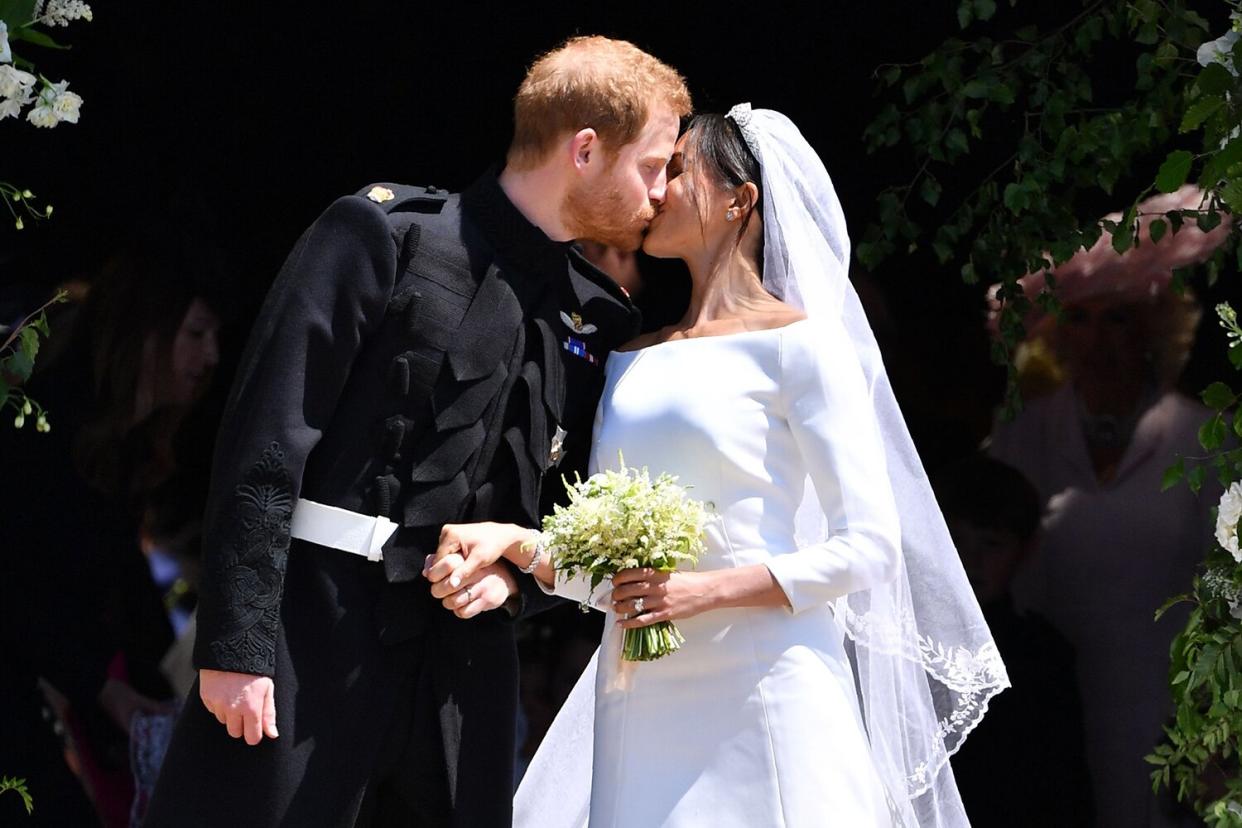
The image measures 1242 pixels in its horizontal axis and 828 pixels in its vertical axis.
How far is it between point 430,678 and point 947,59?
2384 mm

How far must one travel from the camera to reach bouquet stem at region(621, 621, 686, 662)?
9.03 ft

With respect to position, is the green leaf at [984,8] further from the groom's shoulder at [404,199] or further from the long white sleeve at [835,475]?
the groom's shoulder at [404,199]

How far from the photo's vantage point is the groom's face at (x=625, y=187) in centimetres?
297

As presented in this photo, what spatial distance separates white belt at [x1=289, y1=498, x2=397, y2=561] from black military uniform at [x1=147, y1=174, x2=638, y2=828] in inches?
0.9

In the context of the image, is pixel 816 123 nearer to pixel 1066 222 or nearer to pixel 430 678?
pixel 1066 222

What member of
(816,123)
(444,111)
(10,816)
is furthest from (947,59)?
(10,816)

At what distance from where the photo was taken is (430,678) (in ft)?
9.12

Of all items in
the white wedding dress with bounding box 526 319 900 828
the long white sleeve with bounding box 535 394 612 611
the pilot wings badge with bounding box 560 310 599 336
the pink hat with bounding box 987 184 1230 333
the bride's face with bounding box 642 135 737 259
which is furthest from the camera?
the pink hat with bounding box 987 184 1230 333

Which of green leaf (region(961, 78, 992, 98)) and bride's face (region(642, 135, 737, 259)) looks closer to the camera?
bride's face (region(642, 135, 737, 259))

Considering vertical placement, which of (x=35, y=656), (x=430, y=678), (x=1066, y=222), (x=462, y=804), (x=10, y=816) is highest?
(x=1066, y=222)

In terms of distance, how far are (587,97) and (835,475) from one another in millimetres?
825

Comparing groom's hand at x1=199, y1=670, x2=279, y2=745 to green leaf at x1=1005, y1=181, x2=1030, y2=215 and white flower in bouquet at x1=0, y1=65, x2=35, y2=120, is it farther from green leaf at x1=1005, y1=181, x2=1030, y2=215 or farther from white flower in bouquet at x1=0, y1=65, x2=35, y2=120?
green leaf at x1=1005, y1=181, x2=1030, y2=215

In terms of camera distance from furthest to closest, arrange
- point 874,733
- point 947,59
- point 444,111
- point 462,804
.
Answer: point 444,111 < point 947,59 < point 874,733 < point 462,804

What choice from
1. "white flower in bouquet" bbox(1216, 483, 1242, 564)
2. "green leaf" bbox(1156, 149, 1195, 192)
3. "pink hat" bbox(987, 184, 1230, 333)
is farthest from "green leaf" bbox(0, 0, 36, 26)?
"pink hat" bbox(987, 184, 1230, 333)
